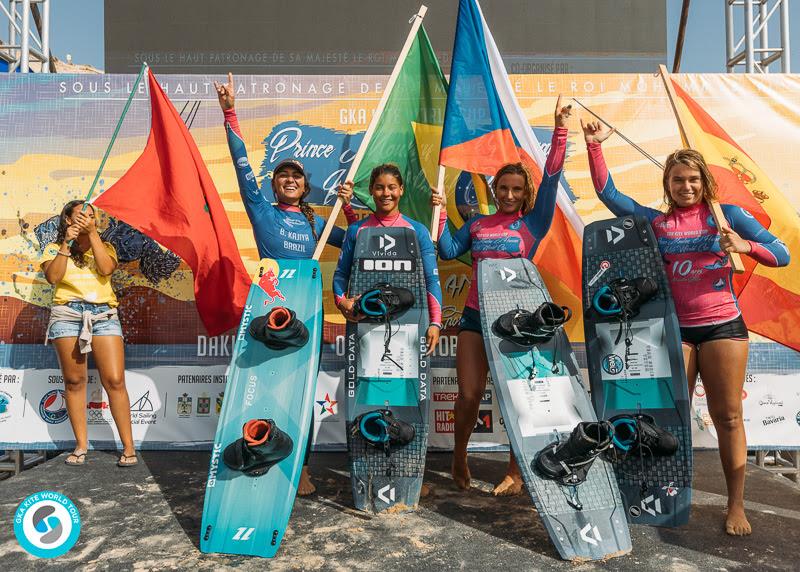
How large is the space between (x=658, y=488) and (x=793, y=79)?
3.27m

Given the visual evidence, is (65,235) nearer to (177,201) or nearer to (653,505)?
(177,201)

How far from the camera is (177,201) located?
142 inches

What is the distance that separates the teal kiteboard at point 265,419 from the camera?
2.36 meters

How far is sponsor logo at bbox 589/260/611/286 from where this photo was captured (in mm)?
2941

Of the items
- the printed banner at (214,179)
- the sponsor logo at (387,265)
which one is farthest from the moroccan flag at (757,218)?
the sponsor logo at (387,265)

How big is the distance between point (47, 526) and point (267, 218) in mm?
1789

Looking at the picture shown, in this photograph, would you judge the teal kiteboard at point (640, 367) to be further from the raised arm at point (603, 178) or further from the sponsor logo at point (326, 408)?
the sponsor logo at point (326, 408)

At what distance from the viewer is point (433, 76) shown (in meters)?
3.86

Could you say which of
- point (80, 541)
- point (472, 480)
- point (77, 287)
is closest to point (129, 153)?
point (77, 287)

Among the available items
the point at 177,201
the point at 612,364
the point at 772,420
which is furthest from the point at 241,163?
the point at 772,420

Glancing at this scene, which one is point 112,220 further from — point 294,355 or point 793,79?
point 793,79

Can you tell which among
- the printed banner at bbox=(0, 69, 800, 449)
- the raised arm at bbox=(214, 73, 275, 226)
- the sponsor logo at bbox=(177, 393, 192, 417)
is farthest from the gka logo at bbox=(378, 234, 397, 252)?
the sponsor logo at bbox=(177, 393, 192, 417)

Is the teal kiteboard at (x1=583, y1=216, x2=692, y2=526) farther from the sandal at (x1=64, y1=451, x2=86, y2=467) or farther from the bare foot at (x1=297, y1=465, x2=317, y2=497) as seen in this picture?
the sandal at (x1=64, y1=451, x2=86, y2=467)

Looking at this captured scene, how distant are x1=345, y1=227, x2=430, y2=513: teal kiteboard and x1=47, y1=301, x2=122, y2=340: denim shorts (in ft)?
5.51
